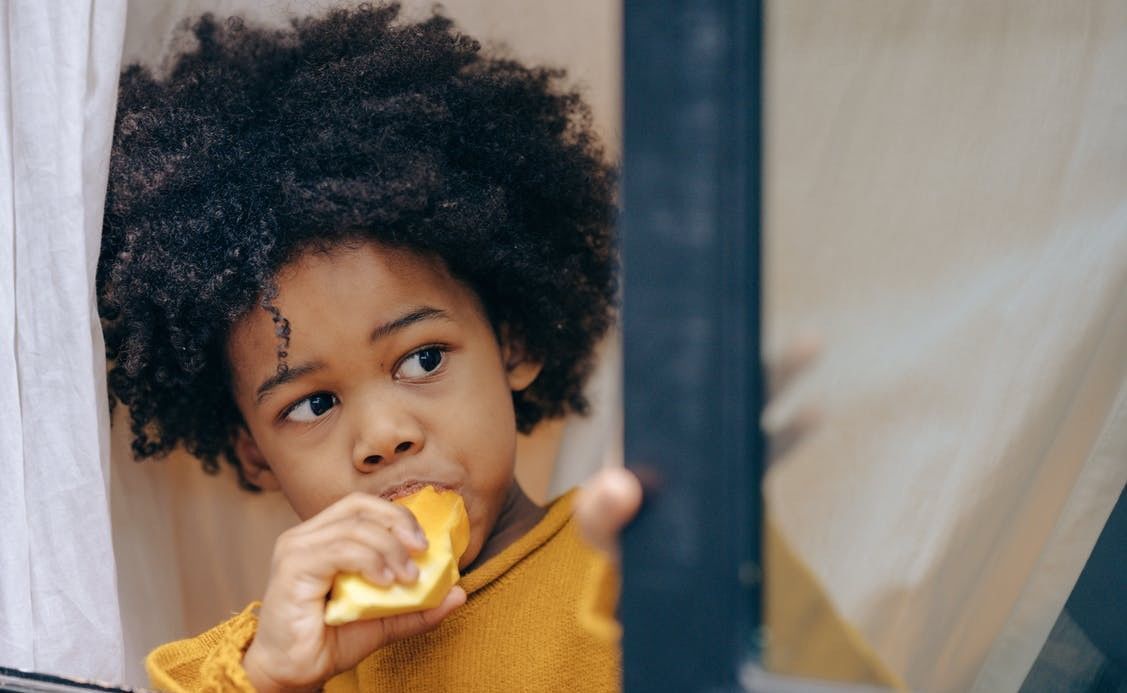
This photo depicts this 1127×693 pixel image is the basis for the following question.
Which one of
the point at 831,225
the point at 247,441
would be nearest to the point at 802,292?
the point at 831,225

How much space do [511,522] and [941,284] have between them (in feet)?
2.55

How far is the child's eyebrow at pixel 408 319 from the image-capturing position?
1.40 metres

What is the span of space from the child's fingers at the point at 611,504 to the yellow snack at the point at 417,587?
394 millimetres

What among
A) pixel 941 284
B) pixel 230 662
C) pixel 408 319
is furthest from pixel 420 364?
pixel 941 284

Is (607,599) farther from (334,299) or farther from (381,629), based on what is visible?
(334,299)

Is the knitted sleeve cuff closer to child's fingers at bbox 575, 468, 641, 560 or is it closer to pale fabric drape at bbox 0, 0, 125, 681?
pale fabric drape at bbox 0, 0, 125, 681

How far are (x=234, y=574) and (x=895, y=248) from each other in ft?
4.23

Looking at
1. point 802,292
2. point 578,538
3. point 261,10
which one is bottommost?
point 578,538

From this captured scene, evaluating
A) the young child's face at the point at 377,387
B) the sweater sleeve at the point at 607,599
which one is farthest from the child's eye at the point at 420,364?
the sweater sleeve at the point at 607,599

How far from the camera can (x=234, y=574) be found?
73.1 inches

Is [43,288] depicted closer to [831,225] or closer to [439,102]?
[439,102]

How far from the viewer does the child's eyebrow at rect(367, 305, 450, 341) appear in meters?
1.40

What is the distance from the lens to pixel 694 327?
2.49ft

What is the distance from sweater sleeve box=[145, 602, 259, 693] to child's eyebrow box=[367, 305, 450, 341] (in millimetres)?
331
